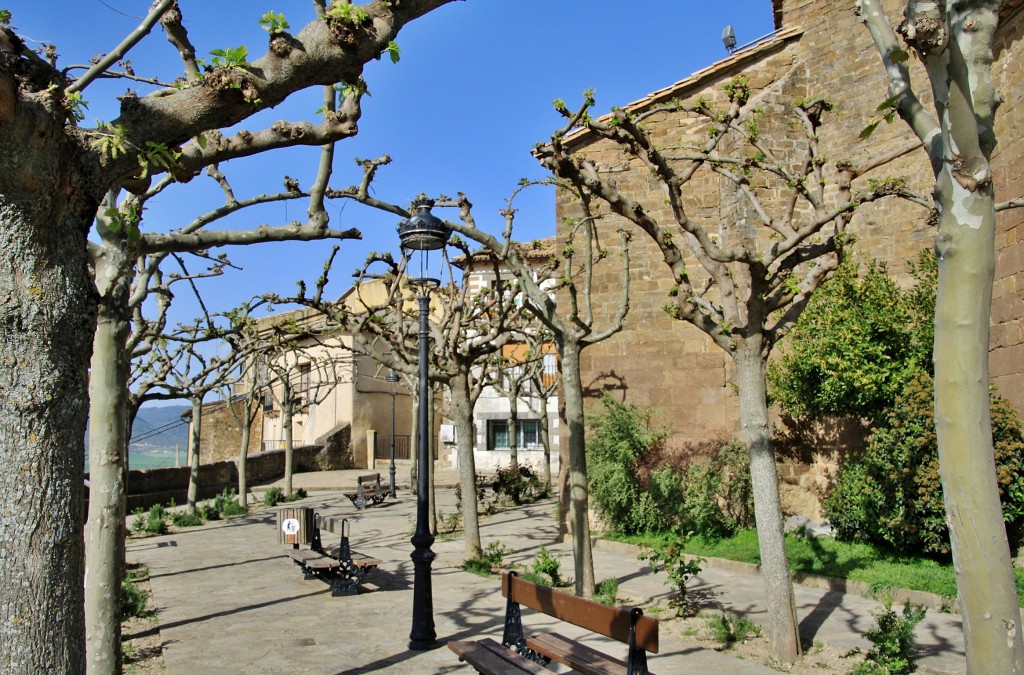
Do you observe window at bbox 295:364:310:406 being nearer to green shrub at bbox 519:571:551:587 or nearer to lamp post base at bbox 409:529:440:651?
green shrub at bbox 519:571:551:587

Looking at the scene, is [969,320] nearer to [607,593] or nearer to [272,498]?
[607,593]

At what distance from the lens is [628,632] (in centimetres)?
484

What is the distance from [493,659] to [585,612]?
2.69ft

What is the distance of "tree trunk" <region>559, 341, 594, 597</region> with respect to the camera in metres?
8.79

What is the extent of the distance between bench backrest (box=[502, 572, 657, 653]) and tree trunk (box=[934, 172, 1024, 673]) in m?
1.86

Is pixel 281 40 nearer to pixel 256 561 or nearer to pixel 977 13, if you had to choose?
pixel 977 13

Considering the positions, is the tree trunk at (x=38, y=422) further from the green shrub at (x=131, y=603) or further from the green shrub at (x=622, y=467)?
the green shrub at (x=622, y=467)

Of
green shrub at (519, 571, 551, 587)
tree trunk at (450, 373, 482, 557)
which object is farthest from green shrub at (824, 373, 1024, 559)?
tree trunk at (450, 373, 482, 557)

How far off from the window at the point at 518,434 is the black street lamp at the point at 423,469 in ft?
82.0

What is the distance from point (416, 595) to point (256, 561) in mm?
6066

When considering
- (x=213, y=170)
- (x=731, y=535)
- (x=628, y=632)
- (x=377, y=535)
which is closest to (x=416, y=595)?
(x=628, y=632)

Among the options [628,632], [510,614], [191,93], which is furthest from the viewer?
[510,614]

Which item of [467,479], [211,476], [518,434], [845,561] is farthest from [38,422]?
[518,434]

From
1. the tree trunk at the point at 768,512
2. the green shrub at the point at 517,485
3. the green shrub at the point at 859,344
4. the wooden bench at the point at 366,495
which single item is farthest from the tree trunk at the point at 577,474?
the wooden bench at the point at 366,495
